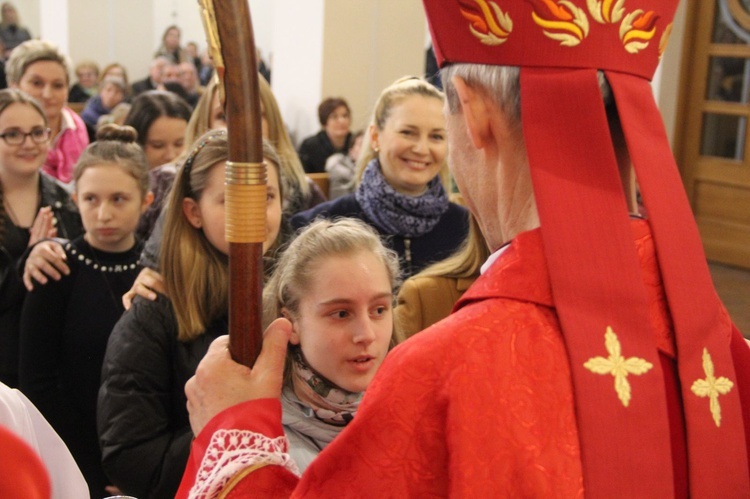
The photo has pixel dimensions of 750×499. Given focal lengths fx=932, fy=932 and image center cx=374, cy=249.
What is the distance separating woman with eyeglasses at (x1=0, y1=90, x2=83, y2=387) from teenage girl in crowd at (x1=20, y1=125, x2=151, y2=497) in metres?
0.37

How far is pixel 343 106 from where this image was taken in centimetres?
674

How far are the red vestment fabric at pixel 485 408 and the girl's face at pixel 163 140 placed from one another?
3.27m

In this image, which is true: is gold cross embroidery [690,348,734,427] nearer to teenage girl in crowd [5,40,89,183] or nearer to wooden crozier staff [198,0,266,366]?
wooden crozier staff [198,0,266,366]

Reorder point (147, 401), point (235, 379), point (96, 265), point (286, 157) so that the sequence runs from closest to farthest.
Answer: point (235, 379), point (147, 401), point (96, 265), point (286, 157)

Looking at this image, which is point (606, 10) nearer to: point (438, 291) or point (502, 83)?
point (502, 83)

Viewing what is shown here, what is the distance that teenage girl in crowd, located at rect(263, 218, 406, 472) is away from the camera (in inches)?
73.0

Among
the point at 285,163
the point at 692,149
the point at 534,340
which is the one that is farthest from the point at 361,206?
the point at 692,149

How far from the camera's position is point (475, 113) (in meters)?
1.12

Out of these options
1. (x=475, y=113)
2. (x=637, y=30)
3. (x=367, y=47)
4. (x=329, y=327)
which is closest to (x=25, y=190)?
(x=329, y=327)

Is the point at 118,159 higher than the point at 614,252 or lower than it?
lower

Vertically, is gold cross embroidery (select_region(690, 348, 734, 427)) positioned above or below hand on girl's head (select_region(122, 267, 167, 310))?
above

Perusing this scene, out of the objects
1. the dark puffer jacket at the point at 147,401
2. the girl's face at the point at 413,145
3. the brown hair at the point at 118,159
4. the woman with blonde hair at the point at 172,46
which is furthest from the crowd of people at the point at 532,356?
the woman with blonde hair at the point at 172,46

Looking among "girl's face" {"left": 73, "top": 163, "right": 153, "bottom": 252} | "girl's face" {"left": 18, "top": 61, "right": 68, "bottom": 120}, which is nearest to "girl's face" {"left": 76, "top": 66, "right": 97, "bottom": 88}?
"girl's face" {"left": 18, "top": 61, "right": 68, "bottom": 120}

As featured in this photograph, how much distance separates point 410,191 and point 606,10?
199 cm
